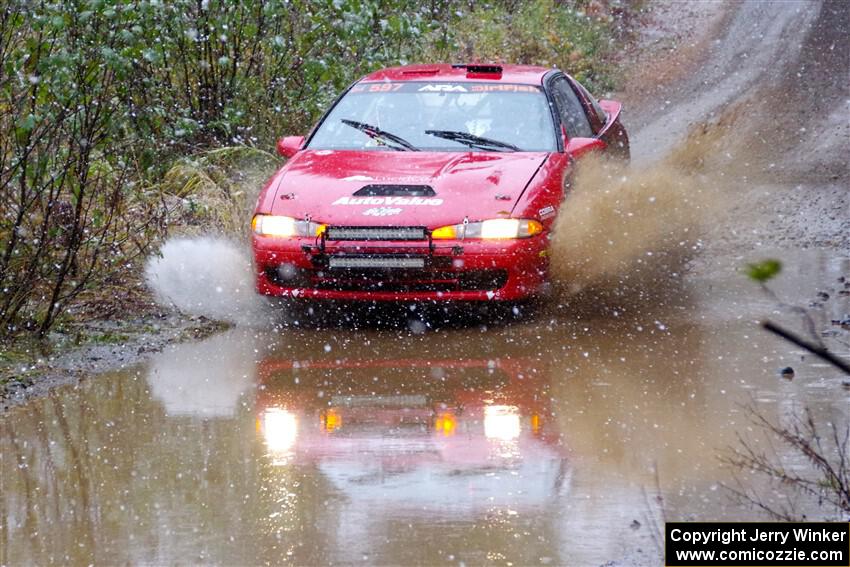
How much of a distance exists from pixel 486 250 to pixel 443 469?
3.00 metres

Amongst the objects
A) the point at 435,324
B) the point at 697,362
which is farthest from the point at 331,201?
the point at 697,362

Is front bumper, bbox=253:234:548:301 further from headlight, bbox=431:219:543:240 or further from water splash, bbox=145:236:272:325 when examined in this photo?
water splash, bbox=145:236:272:325

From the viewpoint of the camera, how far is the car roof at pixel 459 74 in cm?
1018

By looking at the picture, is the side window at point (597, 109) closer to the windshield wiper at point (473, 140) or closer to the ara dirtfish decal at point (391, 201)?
the windshield wiper at point (473, 140)

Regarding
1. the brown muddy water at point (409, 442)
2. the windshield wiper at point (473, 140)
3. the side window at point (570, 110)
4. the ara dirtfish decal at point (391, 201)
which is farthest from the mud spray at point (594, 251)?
the ara dirtfish decal at point (391, 201)

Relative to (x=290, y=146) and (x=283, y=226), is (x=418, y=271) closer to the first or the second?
(x=283, y=226)

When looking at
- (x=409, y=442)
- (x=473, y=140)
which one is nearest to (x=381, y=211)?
(x=473, y=140)

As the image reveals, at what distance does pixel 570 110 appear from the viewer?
10219 mm

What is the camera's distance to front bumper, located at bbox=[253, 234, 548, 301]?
8352mm

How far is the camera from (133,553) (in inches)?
181

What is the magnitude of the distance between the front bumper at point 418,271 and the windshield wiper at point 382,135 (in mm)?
1362

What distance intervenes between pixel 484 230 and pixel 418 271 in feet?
1.56

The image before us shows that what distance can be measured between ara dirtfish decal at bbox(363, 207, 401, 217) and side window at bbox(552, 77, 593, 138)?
6.14 feet

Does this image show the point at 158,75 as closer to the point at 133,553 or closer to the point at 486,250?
the point at 486,250
